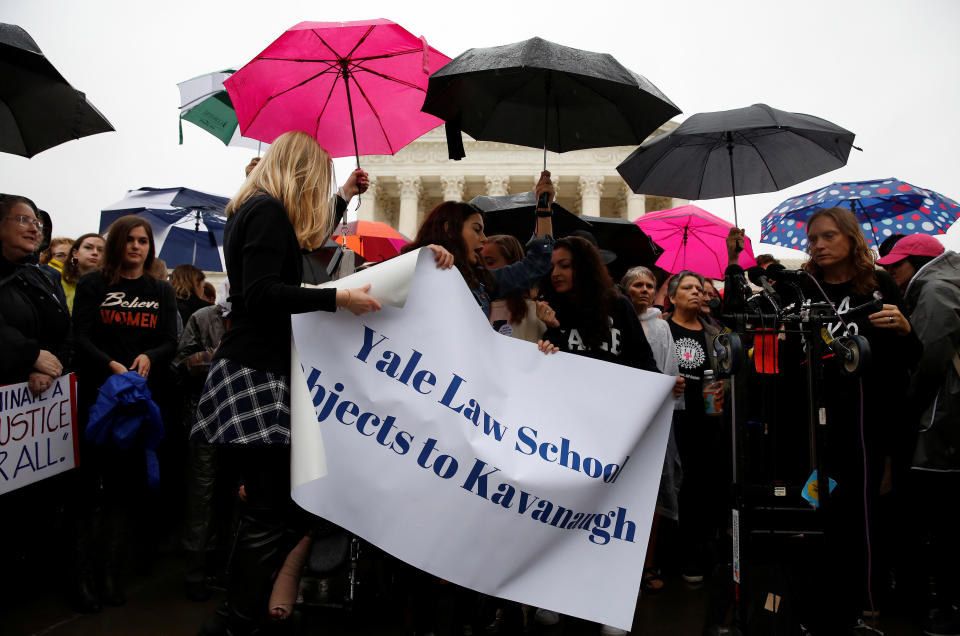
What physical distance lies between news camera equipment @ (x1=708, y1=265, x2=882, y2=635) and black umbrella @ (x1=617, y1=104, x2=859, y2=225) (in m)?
1.54

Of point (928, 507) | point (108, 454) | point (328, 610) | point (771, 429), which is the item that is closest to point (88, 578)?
point (108, 454)

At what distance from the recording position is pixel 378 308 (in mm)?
2051

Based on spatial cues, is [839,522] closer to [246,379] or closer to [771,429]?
[771,429]

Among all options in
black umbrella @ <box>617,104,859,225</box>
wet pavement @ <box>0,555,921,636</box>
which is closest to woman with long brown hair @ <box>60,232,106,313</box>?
wet pavement @ <box>0,555,921,636</box>

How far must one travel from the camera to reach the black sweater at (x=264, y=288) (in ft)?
6.26

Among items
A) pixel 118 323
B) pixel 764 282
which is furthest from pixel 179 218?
pixel 764 282

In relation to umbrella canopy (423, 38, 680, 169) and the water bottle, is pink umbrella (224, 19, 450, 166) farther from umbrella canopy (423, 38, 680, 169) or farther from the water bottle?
the water bottle

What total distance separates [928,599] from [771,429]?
175cm

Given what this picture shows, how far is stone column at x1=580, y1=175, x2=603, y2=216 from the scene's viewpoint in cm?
3588

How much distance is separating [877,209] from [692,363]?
3719 mm

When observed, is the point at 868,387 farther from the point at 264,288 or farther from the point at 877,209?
the point at 877,209

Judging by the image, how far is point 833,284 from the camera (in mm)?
3051

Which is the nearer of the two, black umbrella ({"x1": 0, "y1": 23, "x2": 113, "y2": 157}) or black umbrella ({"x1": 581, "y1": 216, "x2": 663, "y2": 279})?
black umbrella ({"x1": 0, "y1": 23, "x2": 113, "y2": 157})

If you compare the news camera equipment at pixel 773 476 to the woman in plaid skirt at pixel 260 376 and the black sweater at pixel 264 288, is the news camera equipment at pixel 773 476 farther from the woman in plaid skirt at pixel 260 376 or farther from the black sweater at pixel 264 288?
the black sweater at pixel 264 288
